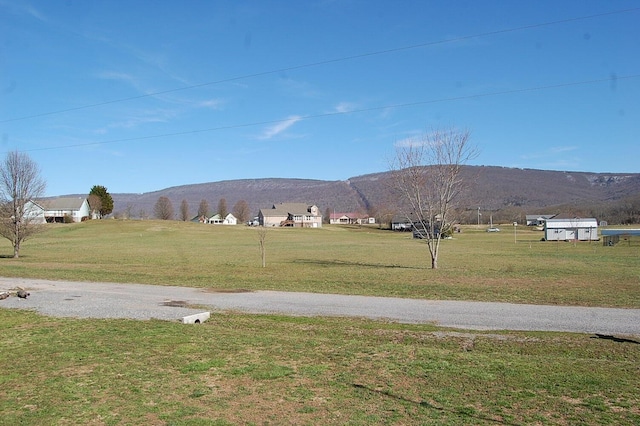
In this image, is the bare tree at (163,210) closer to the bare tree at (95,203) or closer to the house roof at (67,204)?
the house roof at (67,204)

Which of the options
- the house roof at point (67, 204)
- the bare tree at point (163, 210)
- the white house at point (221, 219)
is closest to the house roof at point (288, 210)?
the white house at point (221, 219)

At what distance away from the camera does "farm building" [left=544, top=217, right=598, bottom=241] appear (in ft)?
282

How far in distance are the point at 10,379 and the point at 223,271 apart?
68.8ft

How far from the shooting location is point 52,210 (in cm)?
12469

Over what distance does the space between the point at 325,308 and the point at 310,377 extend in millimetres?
7615

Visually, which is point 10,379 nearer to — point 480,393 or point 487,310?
point 480,393

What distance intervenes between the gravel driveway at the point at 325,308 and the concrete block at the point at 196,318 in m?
0.64

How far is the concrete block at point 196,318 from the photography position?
1270cm

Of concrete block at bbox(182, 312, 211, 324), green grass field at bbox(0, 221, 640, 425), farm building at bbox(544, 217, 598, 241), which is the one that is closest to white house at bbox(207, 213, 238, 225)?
farm building at bbox(544, 217, 598, 241)

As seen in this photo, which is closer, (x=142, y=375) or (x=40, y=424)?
(x=40, y=424)

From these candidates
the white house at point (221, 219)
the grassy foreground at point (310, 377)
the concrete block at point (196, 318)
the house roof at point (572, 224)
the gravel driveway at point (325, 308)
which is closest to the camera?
the grassy foreground at point (310, 377)

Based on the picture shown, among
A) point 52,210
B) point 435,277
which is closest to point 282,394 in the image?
point 435,277

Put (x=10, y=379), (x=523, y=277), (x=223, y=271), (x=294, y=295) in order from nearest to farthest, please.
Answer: (x=10, y=379) → (x=294, y=295) → (x=523, y=277) → (x=223, y=271)

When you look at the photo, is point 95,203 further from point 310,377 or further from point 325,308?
point 310,377
